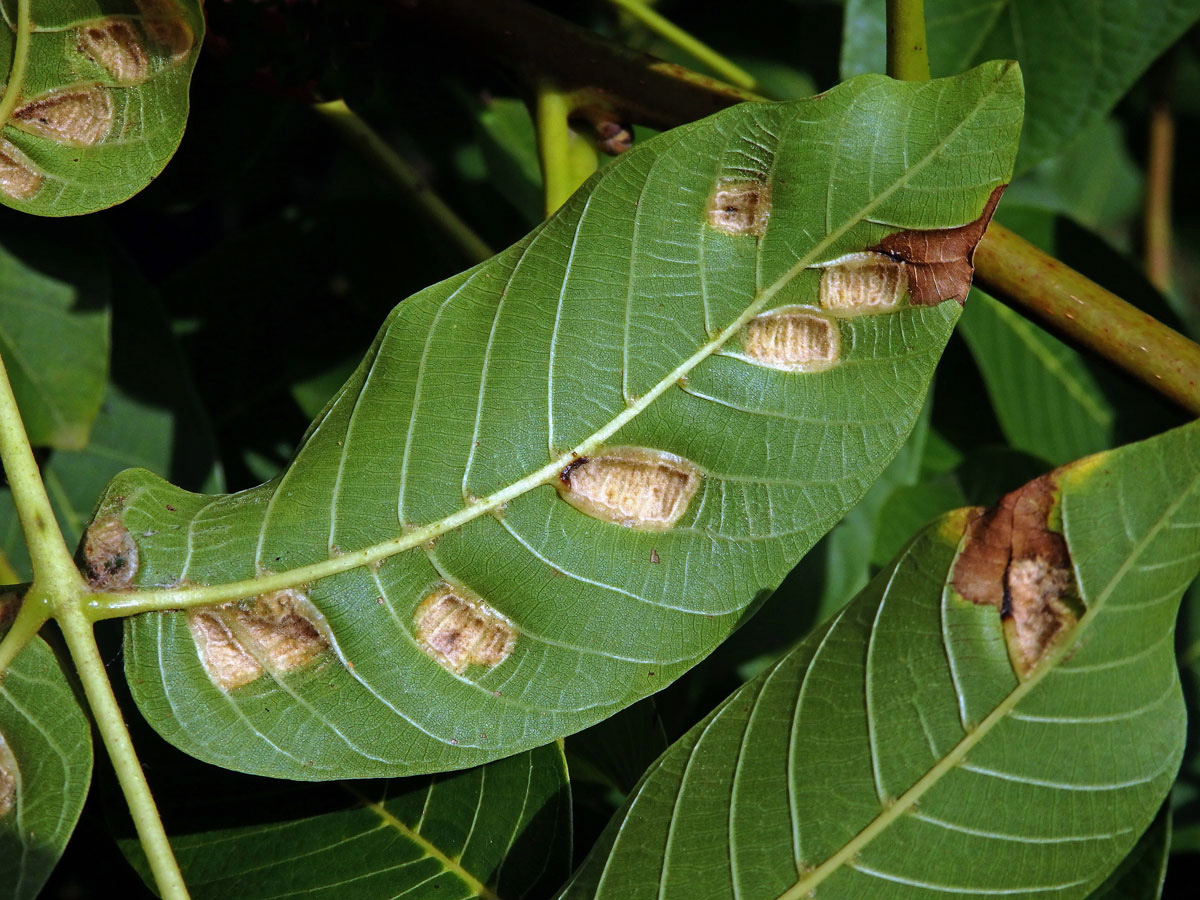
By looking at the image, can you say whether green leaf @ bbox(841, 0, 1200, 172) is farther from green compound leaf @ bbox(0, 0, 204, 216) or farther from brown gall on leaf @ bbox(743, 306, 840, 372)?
green compound leaf @ bbox(0, 0, 204, 216)

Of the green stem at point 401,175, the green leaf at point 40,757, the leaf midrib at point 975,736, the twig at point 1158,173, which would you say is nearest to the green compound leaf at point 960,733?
the leaf midrib at point 975,736

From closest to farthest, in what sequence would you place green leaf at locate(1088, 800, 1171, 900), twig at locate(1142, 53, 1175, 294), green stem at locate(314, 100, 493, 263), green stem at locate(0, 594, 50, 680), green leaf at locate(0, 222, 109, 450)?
green stem at locate(0, 594, 50, 680), green leaf at locate(1088, 800, 1171, 900), green stem at locate(314, 100, 493, 263), green leaf at locate(0, 222, 109, 450), twig at locate(1142, 53, 1175, 294)

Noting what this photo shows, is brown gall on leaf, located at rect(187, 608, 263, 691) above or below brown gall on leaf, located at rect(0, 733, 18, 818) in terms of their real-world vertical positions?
above

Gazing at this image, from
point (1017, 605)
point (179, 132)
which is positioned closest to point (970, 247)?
point (1017, 605)

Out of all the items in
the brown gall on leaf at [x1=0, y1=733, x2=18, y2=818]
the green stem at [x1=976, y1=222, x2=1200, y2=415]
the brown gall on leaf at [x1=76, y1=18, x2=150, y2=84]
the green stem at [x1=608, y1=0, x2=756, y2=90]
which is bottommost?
the brown gall on leaf at [x1=0, y1=733, x2=18, y2=818]

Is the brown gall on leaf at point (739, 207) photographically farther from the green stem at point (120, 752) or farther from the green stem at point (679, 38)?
the green stem at point (120, 752)

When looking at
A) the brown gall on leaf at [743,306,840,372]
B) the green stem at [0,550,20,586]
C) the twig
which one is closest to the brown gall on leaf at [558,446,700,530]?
the brown gall on leaf at [743,306,840,372]

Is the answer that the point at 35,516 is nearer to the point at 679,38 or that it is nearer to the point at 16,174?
the point at 16,174

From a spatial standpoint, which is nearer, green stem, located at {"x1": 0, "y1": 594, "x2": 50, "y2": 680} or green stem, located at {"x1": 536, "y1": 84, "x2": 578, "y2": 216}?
green stem, located at {"x1": 0, "y1": 594, "x2": 50, "y2": 680}
